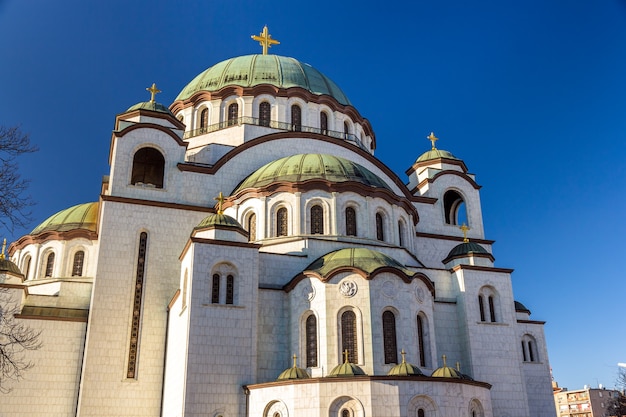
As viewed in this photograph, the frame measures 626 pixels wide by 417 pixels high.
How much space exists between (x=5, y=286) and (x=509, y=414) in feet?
58.1

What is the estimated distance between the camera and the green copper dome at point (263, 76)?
29531mm

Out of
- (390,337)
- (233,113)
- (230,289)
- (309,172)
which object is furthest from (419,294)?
(233,113)

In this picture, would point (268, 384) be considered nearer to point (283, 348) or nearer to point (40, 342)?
point (283, 348)

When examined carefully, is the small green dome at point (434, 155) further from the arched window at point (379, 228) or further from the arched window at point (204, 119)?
the arched window at point (204, 119)

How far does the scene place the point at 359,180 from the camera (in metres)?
22.4

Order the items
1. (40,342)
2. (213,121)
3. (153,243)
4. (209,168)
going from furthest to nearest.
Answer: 1. (213,121)
2. (209,168)
3. (153,243)
4. (40,342)

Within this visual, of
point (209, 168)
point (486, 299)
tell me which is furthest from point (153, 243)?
point (486, 299)

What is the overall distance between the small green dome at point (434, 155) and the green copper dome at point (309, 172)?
6499mm

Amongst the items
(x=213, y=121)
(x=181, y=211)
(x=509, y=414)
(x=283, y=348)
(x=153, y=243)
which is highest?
(x=213, y=121)

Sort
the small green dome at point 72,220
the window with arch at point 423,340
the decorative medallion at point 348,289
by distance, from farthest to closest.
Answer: the small green dome at point 72,220 → the window with arch at point 423,340 → the decorative medallion at point 348,289

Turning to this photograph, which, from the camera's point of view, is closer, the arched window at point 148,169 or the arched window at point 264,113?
the arched window at point 148,169

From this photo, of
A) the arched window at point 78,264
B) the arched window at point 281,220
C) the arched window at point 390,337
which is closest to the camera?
the arched window at point 390,337

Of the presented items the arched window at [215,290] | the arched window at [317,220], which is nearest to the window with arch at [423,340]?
the arched window at [317,220]

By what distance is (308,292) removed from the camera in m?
18.7
